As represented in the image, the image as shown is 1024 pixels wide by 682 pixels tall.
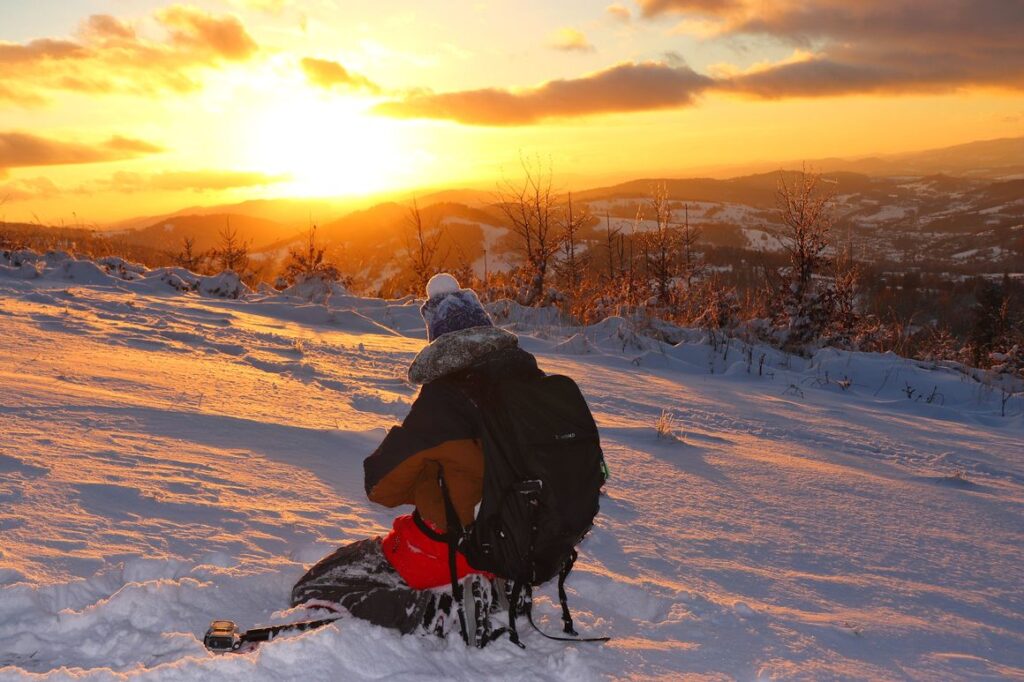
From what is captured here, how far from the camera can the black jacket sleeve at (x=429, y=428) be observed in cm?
200

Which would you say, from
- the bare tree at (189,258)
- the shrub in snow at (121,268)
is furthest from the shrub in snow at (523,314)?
the bare tree at (189,258)

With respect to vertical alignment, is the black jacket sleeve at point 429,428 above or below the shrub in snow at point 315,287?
below

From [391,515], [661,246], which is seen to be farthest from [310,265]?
[391,515]

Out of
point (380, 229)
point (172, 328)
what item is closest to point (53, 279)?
point (172, 328)


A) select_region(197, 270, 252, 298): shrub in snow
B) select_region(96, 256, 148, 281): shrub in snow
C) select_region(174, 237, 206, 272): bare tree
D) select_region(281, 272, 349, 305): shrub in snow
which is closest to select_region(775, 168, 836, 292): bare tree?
select_region(281, 272, 349, 305): shrub in snow

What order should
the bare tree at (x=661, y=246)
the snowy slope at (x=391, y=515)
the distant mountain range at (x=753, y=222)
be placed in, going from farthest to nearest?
the distant mountain range at (x=753, y=222), the bare tree at (x=661, y=246), the snowy slope at (x=391, y=515)

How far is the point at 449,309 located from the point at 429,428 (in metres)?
0.47

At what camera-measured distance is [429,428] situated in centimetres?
200

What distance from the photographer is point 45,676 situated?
1.70m

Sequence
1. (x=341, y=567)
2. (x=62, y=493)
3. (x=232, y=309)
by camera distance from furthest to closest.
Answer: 1. (x=232, y=309)
2. (x=62, y=493)
3. (x=341, y=567)

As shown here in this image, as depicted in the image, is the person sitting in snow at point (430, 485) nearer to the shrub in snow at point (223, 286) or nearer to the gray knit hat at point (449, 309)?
the gray knit hat at point (449, 309)

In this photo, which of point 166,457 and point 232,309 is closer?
point 166,457

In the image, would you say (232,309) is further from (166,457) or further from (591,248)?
(591,248)

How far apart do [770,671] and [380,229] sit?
112231mm
